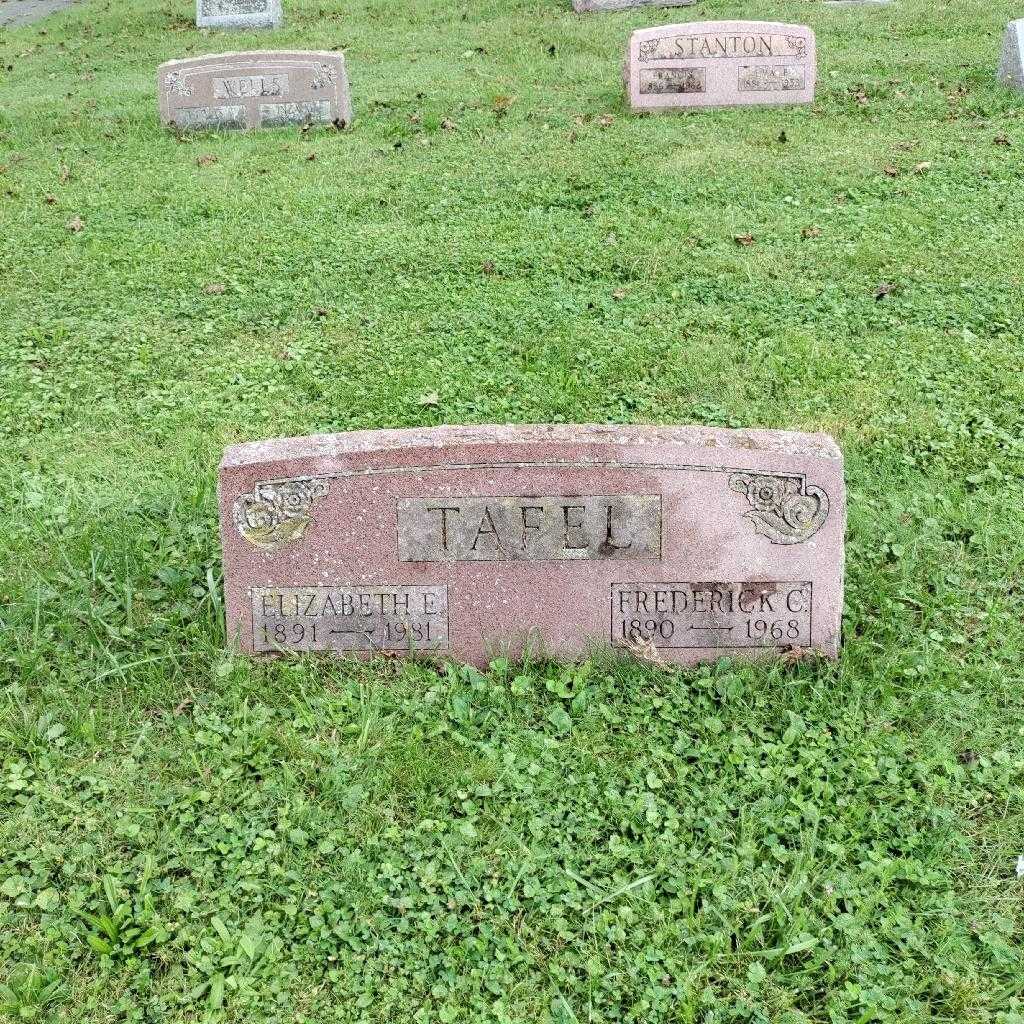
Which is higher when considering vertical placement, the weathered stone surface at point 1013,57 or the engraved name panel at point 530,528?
the weathered stone surface at point 1013,57

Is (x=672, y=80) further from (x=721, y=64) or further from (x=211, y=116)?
(x=211, y=116)

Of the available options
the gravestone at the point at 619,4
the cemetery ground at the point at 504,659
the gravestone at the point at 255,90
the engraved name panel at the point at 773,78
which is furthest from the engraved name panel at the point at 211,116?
the gravestone at the point at 619,4

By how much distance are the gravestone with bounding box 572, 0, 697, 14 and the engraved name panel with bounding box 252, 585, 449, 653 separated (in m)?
12.3

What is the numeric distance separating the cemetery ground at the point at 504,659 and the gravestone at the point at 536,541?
0.47 ft

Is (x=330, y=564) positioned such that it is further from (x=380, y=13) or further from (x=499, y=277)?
(x=380, y=13)

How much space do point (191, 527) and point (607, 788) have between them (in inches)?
80.5

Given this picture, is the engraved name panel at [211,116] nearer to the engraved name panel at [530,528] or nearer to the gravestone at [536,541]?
the gravestone at [536,541]

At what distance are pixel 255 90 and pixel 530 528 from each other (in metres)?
8.03

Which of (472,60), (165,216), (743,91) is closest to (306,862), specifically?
(165,216)

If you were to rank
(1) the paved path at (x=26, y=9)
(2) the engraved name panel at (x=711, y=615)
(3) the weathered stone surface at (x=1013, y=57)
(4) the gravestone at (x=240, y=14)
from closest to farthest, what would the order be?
(2) the engraved name panel at (x=711, y=615)
(3) the weathered stone surface at (x=1013, y=57)
(4) the gravestone at (x=240, y=14)
(1) the paved path at (x=26, y=9)

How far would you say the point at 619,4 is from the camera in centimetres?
1366

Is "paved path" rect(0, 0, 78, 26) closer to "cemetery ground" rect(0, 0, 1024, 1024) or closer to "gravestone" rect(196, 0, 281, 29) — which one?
"gravestone" rect(196, 0, 281, 29)

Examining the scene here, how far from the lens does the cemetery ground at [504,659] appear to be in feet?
8.66

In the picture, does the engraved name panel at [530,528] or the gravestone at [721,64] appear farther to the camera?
the gravestone at [721,64]
